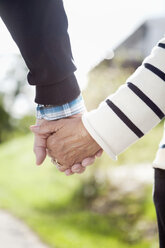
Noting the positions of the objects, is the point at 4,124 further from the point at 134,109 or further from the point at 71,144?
the point at 134,109

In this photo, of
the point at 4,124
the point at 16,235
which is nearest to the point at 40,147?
the point at 16,235

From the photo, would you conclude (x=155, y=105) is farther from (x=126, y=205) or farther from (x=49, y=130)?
(x=126, y=205)

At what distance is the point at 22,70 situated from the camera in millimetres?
41562

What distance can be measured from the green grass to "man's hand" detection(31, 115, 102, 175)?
5.51 metres

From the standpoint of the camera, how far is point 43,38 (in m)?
1.54

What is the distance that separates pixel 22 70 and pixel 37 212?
32.4 meters

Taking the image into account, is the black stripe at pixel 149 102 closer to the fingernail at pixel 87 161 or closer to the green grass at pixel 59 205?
the fingernail at pixel 87 161

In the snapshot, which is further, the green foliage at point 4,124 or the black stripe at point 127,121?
the green foliage at point 4,124

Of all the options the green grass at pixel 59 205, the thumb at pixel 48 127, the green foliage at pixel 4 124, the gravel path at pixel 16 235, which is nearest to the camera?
the thumb at pixel 48 127

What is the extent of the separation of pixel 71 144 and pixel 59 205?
10487 mm

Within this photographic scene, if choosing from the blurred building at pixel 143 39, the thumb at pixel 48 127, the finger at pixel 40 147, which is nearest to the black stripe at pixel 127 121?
the thumb at pixel 48 127

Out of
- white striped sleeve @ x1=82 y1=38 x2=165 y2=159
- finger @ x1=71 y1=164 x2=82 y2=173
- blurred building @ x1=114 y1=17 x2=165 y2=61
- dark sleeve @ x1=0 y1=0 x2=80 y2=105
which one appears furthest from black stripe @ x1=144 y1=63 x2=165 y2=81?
blurred building @ x1=114 y1=17 x2=165 y2=61

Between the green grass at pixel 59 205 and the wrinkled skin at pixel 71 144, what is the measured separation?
18.1ft

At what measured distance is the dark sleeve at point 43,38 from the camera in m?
1.53
